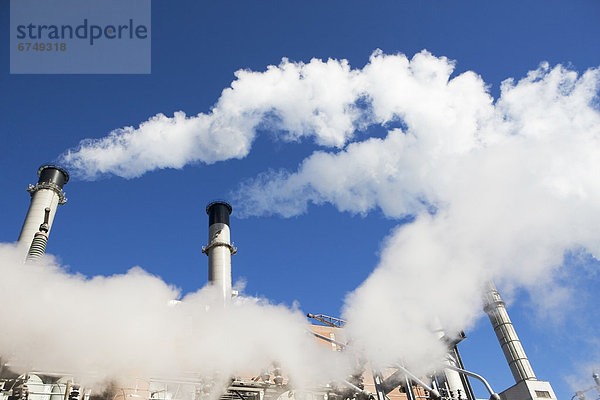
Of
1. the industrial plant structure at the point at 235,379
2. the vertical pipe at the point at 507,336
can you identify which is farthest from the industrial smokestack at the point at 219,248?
the vertical pipe at the point at 507,336

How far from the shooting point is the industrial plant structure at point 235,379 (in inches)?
518

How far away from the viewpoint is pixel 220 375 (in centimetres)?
Answer: 1459

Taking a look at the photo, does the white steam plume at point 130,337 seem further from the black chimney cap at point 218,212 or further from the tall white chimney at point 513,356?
the tall white chimney at point 513,356

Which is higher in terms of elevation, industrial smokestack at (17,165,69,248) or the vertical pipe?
industrial smokestack at (17,165,69,248)

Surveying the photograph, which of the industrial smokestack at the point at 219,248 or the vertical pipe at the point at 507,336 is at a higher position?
the industrial smokestack at the point at 219,248

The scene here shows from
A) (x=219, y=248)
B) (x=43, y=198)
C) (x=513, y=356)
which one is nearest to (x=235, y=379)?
(x=219, y=248)

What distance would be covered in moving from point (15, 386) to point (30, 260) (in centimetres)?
614

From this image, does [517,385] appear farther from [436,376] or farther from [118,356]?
[118,356]

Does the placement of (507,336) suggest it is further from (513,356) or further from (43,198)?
(43,198)

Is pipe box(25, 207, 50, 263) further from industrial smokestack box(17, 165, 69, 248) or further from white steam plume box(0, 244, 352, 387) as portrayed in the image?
industrial smokestack box(17, 165, 69, 248)

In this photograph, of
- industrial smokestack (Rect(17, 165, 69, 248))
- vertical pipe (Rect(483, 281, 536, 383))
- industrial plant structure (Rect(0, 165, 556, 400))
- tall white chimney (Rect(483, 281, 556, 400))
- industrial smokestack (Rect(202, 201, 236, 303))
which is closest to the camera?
industrial plant structure (Rect(0, 165, 556, 400))

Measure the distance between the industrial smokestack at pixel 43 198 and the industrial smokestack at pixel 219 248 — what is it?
10.8 meters

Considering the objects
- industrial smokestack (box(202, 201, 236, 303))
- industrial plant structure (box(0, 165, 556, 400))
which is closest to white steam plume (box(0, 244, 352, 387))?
industrial plant structure (box(0, 165, 556, 400))

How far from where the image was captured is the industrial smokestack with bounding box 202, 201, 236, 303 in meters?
26.8
